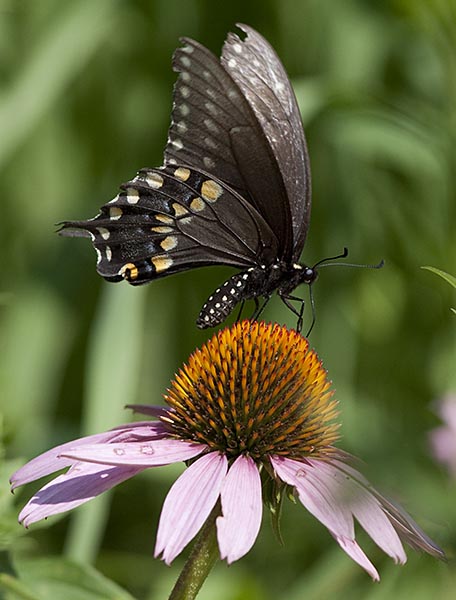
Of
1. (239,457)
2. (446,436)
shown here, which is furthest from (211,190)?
(446,436)

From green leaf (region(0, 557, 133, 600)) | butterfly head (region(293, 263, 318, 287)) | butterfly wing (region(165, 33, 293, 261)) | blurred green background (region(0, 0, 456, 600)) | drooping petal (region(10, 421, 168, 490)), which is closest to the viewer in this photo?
drooping petal (region(10, 421, 168, 490))

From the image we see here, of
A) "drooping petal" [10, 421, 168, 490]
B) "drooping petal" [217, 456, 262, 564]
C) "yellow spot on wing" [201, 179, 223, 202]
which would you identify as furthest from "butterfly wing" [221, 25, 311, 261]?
"drooping petal" [217, 456, 262, 564]

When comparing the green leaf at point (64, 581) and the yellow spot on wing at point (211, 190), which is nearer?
the green leaf at point (64, 581)

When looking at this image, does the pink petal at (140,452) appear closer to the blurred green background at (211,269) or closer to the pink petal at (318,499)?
the pink petal at (318,499)

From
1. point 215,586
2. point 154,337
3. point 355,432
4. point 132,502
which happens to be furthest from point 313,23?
point 215,586

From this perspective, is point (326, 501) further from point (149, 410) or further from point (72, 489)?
point (149, 410)

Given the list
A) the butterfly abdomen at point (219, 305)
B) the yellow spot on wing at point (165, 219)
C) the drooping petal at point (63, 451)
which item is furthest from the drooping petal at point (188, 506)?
the yellow spot on wing at point (165, 219)

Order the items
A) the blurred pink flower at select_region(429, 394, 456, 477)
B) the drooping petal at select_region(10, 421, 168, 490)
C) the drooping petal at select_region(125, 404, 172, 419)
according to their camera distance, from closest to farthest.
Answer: the drooping petal at select_region(10, 421, 168, 490), the drooping petal at select_region(125, 404, 172, 419), the blurred pink flower at select_region(429, 394, 456, 477)

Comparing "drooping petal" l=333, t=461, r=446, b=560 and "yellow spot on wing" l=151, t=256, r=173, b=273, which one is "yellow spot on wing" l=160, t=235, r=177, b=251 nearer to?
"yellow spot on wing" l=151, t=256, r=173, b=273
